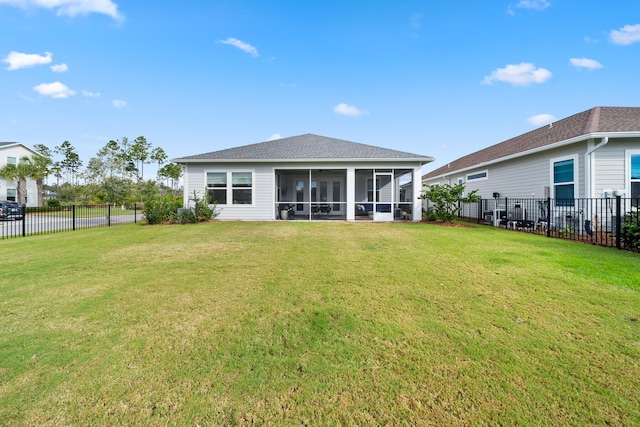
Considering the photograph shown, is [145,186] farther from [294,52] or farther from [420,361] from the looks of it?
[420,361]

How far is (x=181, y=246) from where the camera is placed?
24.3 ft

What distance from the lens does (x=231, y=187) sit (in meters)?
14.5

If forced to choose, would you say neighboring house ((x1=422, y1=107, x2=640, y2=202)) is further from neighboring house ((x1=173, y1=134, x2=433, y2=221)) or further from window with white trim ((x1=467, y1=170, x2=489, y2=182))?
neighboring house ((x1=173, y1=134, x2=433, y2=221))

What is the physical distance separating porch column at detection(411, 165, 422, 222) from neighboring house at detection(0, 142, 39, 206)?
37.3 m

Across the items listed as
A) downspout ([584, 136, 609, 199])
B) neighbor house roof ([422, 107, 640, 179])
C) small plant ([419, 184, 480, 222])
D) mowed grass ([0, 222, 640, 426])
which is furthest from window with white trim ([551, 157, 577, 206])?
mowed grass ([0, 222, 640, 426])

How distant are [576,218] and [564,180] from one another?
1.77 metres

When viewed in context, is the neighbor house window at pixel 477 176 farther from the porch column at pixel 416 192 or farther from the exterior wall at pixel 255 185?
the exterior wall at pixel 255 185

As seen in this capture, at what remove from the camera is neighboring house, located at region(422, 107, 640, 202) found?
9406mm

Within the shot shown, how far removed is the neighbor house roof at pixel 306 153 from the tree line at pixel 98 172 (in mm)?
10687

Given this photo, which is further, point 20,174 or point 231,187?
point 20,174

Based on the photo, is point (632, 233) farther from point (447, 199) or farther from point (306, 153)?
point (306, 153)

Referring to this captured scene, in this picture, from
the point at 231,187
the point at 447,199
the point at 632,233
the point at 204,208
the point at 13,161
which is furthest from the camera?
the point at 13,161

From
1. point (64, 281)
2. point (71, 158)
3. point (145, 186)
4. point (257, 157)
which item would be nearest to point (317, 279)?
point (64, 281)

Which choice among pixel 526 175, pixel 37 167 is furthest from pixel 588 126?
pixel 37 167
